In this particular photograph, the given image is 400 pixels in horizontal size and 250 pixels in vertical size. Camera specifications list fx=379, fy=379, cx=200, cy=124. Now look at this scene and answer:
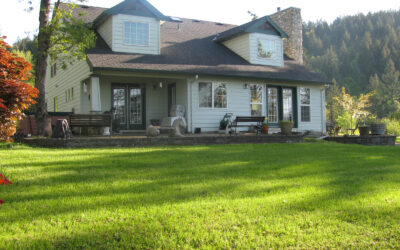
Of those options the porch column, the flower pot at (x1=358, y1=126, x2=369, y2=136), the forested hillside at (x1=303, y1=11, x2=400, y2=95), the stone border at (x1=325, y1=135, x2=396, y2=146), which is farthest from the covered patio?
the forested hillside at (x1=303, y1=11, x2=400, y2=95)

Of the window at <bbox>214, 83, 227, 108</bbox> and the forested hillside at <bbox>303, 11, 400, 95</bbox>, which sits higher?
the forested hillside at <bbox>303, 11, 400, 95</bbox>

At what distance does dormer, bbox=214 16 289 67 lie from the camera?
18516 mm

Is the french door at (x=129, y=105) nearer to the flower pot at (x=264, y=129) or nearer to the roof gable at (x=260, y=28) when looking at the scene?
the flower pot at (x=264, y=129)

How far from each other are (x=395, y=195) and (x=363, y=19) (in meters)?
107

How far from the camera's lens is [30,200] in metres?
4.38

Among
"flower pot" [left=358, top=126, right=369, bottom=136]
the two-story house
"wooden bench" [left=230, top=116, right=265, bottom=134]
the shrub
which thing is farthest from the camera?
the shrub

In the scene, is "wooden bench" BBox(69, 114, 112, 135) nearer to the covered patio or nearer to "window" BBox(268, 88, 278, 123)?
the covered patio

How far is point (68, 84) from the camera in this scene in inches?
726

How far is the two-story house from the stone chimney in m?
1.91

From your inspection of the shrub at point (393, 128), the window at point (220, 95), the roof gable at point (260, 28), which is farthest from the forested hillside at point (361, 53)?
the window at point (220, 95)

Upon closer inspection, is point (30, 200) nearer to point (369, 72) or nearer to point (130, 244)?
point (130, 244)

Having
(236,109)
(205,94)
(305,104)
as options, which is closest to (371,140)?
(305,104)

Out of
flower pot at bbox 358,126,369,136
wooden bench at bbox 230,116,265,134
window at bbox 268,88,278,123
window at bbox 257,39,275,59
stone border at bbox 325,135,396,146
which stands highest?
window at bbox 257,39,275,59

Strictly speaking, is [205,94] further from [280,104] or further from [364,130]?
[364,130]
